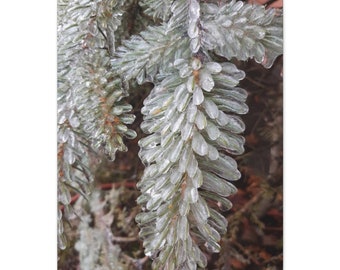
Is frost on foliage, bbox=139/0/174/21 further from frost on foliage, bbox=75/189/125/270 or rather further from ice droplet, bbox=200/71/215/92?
frost on foliage, bbox=75/189/125/270

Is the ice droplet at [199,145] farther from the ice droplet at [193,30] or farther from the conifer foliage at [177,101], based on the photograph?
the ice droplet at [193,30]

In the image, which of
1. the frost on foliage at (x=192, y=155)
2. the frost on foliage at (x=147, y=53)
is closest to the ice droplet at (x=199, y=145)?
the frost on foliage at (x=192, y=155)

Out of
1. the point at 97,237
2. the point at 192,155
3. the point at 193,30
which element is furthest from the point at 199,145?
the point at 97,237

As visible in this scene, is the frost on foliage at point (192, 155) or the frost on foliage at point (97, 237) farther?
the frost on foliage at point (97, 237)

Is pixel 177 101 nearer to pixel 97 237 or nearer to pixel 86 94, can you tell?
pixel 86 94

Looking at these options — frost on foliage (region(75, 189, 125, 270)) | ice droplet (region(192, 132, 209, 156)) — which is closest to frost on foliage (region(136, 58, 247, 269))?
ice droplet (region(192, 132, 209, 156))
